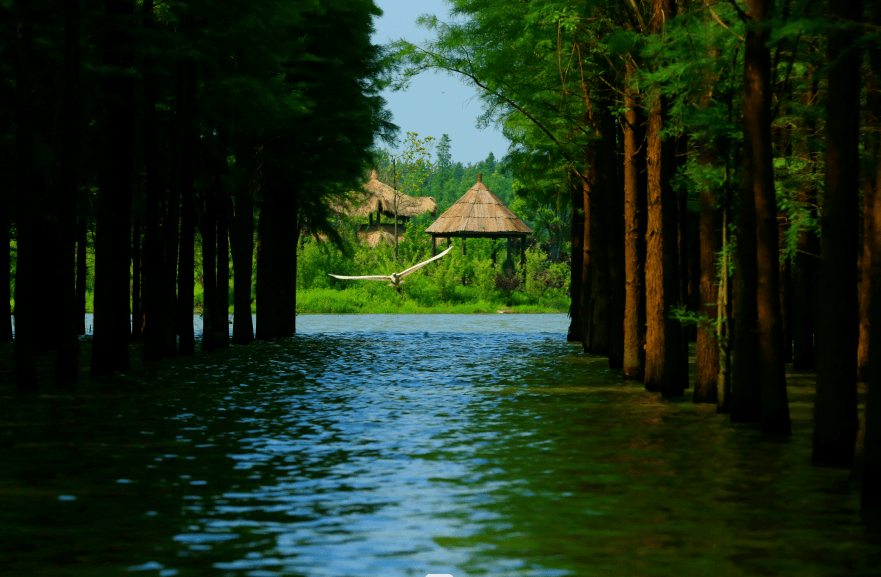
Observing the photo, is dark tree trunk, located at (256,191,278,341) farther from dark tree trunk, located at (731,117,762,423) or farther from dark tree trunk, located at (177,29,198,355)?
dark tree trunk, located at (731,117,762,423)

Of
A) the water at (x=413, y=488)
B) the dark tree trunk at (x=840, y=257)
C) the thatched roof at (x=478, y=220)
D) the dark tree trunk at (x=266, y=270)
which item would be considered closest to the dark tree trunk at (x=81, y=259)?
the dark tree trunk at (x=266, y=270)

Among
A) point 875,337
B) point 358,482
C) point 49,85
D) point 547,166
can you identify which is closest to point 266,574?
point 358,482

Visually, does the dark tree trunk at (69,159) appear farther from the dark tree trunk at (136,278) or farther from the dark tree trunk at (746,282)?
the dark tree trunk at (746,282)

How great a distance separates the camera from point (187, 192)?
28000mm

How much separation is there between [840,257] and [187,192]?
66.7 feet

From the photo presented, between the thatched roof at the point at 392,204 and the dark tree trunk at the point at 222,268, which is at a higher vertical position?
the thatched roof at the point at 392,204

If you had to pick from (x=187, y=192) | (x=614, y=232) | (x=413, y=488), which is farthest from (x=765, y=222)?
(x=187, y=192)

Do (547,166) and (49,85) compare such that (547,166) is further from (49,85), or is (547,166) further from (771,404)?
(771,404)

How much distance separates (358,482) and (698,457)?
3.90 metres

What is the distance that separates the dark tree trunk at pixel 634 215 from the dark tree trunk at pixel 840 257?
924cm

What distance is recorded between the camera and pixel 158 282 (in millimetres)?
26000

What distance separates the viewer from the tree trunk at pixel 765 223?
1308cm

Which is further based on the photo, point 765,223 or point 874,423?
point 765,223

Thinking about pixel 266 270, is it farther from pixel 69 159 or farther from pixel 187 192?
pixel 69 159
